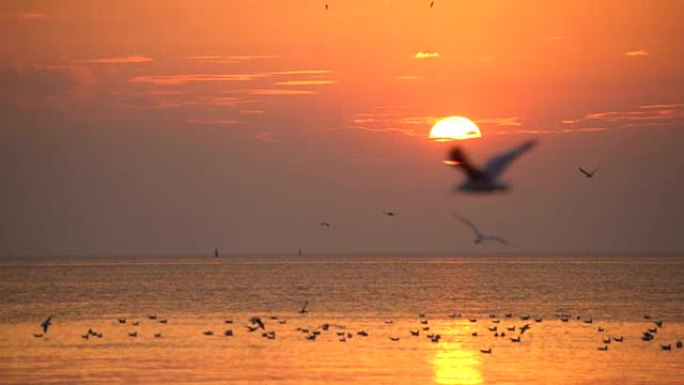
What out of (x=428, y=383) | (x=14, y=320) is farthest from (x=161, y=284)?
(x=428, y=383)

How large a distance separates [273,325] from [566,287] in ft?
208

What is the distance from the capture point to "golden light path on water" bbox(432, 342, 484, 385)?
1679 inches

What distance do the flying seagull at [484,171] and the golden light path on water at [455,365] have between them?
651 inches

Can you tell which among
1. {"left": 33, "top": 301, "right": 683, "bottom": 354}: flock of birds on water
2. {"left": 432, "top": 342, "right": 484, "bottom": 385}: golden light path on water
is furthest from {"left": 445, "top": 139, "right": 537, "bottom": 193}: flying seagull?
{"left": 33, "top": 301, "right": 683, "bottom": 354}: flock of birds on water

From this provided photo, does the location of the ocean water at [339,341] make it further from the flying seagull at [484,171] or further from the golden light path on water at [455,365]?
the flying seagull at [484,171]

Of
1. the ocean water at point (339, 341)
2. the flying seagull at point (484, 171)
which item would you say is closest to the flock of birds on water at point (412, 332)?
the ocean water at point (339, 341)

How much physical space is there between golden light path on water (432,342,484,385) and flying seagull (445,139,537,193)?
54.3 ft

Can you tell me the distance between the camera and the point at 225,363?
155 ft

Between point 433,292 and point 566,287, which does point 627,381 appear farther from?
point 566,287

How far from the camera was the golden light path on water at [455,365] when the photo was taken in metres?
42.7

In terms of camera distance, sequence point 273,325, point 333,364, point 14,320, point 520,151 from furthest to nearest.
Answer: point 14,320 < point 273,325 < point 333,364 < point 520,151

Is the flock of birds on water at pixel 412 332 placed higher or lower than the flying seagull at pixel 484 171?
higher

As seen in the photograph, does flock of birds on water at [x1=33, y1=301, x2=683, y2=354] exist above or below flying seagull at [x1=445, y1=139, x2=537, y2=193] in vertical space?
above

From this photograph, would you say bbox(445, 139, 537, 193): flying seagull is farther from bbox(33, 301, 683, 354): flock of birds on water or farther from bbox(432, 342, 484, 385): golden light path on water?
bbox(33, 301, 683, 354): flock of birds on water
